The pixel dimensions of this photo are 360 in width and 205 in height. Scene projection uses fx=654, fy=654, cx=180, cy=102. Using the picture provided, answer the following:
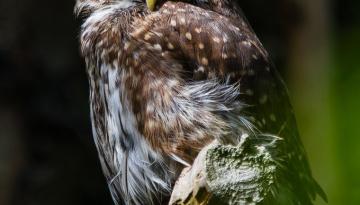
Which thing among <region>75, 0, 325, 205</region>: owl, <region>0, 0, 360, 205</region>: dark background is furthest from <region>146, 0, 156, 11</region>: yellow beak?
<region>0, 0, 360, 205</region>: dark background

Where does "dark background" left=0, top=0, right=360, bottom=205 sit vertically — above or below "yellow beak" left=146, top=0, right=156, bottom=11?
below

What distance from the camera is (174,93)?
2000 mm

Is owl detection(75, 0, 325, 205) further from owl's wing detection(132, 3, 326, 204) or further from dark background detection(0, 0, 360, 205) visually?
dark background detection(0, 0, 360, 205)

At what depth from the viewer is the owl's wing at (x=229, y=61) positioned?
2.07 metres

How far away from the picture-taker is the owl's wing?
6.79 feet

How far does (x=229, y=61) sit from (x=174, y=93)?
0.23 metres

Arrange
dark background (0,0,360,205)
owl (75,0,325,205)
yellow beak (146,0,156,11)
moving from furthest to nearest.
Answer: dark background (0,0,360,205), yellow beak (146,0,156,11), owl (75,0,325,205)

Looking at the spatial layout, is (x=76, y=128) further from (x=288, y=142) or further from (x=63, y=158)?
(x=288, y=142)

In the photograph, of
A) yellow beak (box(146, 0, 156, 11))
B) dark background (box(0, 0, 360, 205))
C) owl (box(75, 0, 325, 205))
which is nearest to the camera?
owl (box(75, 0, 325, 205))

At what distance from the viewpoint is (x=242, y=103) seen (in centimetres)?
209

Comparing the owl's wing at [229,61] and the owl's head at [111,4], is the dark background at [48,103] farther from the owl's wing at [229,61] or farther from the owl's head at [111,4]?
the owl's wing at [229,61]

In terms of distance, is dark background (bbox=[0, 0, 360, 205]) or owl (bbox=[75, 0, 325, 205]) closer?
owl (bbox=[75, 0, 325, 205])

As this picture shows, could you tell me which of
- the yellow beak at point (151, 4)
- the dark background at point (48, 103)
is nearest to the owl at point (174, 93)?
the yellow beak at point (151, 4)

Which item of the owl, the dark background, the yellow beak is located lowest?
the dark background
